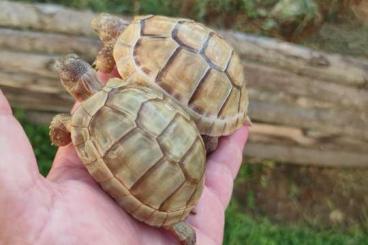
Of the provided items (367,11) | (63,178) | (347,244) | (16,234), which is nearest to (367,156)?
(347,244)

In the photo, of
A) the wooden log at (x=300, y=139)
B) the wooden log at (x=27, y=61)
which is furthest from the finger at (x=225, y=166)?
the wooden log at (x=27, y=61)

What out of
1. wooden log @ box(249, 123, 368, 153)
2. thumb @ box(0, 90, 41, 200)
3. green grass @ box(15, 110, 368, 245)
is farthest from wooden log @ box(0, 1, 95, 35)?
thumb @ box(0, 90, 41, 200)

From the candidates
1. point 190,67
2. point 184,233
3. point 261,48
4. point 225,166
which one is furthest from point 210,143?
point 261,48

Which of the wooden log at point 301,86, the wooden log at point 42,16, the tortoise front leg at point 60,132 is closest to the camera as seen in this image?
the tortoise front leg at point 60,132

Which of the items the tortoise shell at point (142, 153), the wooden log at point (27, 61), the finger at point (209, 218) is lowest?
the wooden log at point (27, 61)

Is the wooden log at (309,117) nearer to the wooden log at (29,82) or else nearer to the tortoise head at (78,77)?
the wooden log at (29,82)

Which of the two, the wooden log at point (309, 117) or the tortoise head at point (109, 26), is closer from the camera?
the tortoise head at point (109, 26)

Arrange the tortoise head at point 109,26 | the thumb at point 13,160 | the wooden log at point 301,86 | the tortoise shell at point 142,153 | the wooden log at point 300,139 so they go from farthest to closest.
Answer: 1. the wooden log at point 300,139
2. the wooden log at point 301,86
3. the tortoise head at point 109,26
4. the tortoise shell at point 142,153
5. the thumb at point 13,160

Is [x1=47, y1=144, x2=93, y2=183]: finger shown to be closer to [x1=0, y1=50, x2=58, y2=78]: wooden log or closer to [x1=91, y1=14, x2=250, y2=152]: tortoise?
[x1=91, y1=14, x2=250, y2=152]: tortoise
